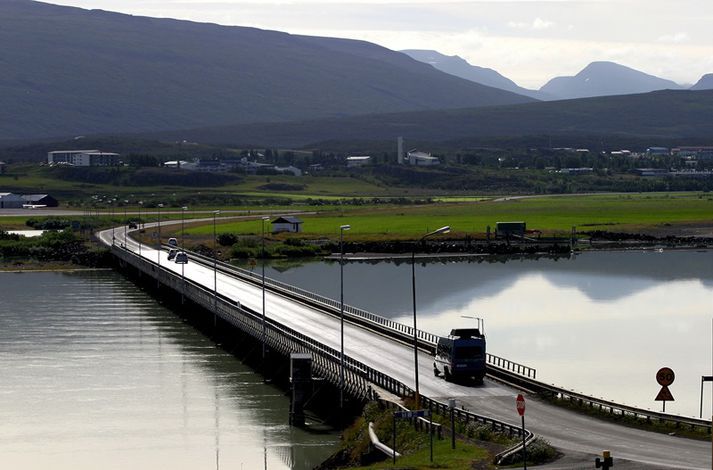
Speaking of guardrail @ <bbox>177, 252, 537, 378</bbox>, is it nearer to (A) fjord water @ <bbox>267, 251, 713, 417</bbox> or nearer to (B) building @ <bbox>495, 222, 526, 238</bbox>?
(A) fjord water @ <bbox>267, 251, 713, 417</bbox>

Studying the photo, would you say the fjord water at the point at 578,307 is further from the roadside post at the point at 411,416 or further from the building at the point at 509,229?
the building at the point at 509,229

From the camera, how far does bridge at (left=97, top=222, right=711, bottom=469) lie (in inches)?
1613

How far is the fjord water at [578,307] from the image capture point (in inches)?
2534

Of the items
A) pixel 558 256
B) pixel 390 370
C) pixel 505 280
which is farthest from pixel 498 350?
pixel 558 256

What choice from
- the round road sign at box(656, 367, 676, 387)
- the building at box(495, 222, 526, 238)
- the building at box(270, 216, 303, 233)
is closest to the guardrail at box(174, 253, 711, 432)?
the round road sign at box(656, 367, 676, 387)

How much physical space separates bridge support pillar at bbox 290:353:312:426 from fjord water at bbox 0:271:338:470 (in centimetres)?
101

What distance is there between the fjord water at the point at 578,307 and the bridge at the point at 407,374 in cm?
539

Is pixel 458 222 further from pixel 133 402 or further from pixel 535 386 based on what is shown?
pixel 535 386

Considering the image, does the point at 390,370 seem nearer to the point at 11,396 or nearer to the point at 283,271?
the point at 11,396

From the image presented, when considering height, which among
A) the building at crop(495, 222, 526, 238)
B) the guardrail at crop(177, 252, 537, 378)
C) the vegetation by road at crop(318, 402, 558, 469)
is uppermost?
the vegetation by road at crop(318, 402, 558, 469)

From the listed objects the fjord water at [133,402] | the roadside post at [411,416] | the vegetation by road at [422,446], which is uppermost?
the roadside post at [411,416]

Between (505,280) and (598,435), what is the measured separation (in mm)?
75890

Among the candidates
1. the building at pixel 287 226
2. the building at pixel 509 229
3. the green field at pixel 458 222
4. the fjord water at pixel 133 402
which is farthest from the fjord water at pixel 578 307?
the building at pixel 287 226

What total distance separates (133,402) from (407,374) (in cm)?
1385
